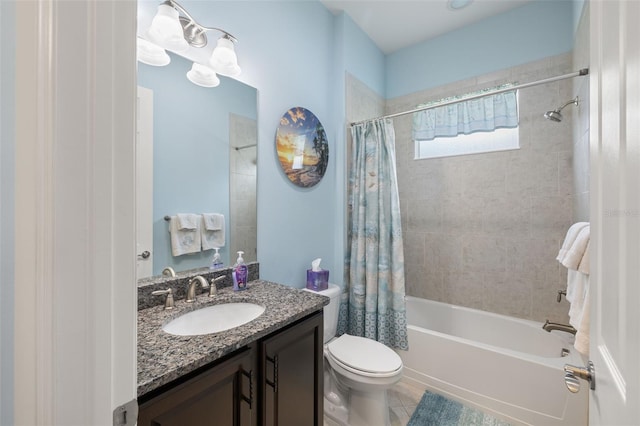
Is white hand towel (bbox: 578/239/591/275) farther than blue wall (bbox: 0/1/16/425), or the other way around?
white hand towel (bbox: 578/239/591/275)

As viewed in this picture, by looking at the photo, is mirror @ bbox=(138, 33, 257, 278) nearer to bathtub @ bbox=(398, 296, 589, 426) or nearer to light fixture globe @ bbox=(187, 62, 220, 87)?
light fixture globe @ bbox=(187, 62, 220, 87)

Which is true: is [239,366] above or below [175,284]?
below

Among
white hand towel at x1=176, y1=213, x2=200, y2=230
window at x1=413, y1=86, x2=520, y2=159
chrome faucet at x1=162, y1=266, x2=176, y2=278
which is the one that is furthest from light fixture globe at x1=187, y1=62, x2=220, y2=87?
window at x1=413, y1=86, x2=520, y2=159

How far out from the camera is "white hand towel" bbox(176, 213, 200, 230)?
1.30 meters

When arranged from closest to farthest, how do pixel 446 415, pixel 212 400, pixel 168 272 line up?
pixel 212 400, pixel 168 272, pixel 446 415

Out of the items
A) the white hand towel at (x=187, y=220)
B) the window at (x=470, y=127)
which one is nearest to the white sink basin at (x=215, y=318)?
the white hand towel at (x=187, y=220)

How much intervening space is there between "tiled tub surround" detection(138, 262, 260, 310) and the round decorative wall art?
782mm

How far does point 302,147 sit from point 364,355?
4.60ft

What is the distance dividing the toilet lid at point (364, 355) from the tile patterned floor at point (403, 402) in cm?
44

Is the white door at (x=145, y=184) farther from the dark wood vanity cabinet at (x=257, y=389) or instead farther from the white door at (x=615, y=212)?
the white door at (x=615, y=212)

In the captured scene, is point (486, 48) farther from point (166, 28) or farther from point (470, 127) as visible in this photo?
point (166, 28)

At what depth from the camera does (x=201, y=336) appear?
0.88 metres

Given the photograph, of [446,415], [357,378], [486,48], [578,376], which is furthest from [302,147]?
[446,415]

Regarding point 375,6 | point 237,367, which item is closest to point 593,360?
point 237,367
